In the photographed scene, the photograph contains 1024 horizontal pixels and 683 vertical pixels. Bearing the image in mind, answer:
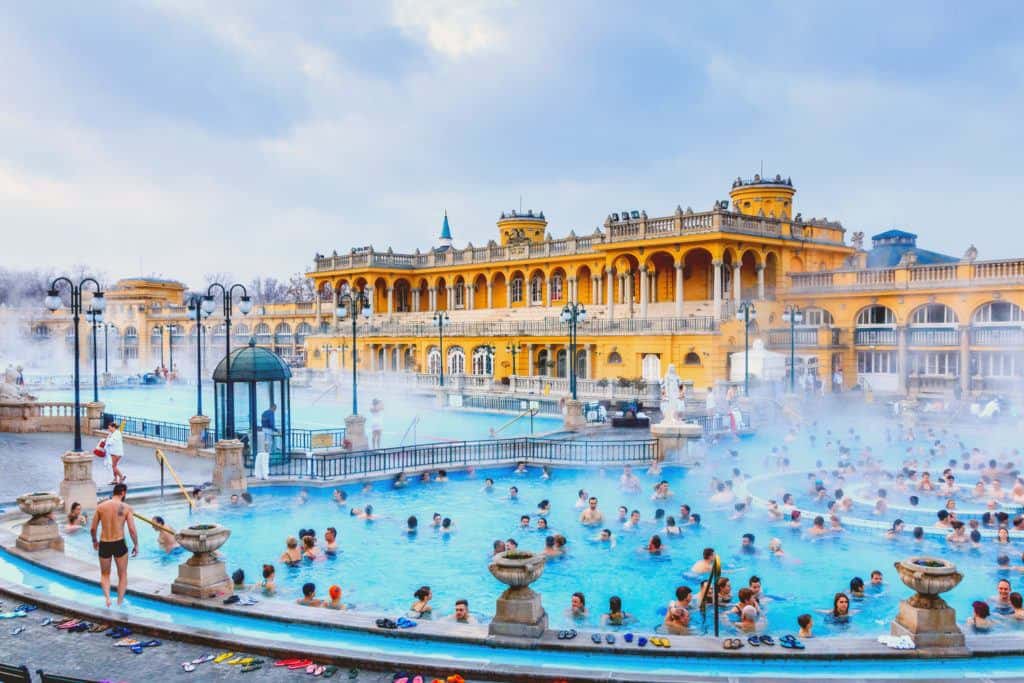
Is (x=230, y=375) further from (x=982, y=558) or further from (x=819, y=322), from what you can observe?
(x=819, y=322)

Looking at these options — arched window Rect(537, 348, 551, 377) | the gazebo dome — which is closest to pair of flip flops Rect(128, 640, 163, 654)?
the gazebo dome

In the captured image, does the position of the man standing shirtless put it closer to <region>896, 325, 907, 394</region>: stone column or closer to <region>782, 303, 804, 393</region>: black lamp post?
<region>782, 303, 804, 393</region>: black lamp post

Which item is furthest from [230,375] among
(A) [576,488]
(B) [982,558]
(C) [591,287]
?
(C) [591,287]

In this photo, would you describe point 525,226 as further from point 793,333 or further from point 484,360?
point 793,333

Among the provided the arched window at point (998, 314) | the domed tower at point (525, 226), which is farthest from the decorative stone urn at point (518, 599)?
the domed tower at point (525, 226)

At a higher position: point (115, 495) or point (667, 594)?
point (115, 495)

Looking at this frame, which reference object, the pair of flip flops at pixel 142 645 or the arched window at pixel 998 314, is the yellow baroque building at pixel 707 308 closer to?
the arched window at pixel 998 314

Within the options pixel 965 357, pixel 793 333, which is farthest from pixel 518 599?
pixel 965 357

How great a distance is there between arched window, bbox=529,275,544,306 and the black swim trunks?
47892 mm

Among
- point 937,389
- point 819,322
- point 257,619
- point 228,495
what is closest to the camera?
point 257,619

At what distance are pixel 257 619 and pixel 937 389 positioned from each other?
36072 millimetres

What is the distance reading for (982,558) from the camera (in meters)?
14.7

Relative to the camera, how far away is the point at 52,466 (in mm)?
22656

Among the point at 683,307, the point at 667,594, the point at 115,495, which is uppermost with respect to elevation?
the point at 683,307
